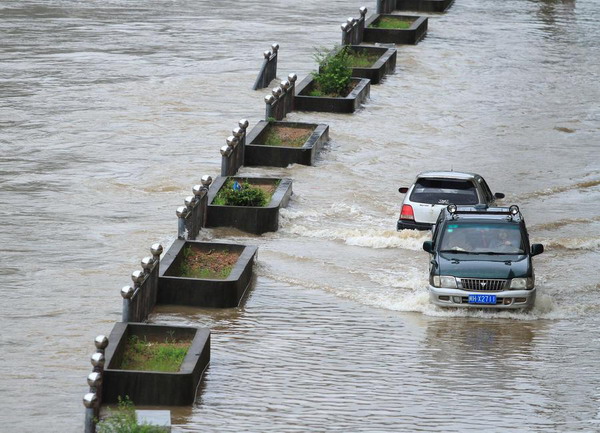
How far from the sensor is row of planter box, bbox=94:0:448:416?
16.5 m

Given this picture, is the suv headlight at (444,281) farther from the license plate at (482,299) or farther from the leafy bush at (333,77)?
the leafy bush at (333,77)

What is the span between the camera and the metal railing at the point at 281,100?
110 feet

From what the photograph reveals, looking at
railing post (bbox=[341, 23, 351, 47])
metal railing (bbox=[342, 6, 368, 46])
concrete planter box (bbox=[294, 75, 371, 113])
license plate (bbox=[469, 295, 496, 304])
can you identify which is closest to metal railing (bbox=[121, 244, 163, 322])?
license plate (bbox=[469, 295, 496, 304])

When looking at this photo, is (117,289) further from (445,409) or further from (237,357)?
(445,409)

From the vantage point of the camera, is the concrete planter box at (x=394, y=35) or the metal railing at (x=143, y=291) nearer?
the metal railing at (x=143, y=291)

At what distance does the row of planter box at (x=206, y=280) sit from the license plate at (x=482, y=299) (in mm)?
3613

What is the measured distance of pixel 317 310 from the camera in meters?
21.1

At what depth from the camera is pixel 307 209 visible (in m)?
27.6

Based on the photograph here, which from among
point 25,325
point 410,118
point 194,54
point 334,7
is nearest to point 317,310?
point 25,325

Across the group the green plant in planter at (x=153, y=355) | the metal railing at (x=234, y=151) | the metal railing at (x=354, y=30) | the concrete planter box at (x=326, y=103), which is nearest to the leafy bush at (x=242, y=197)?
the metal railing at (x=234, y=151)

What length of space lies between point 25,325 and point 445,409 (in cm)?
666

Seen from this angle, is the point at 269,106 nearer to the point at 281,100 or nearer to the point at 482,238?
the point at 281,100

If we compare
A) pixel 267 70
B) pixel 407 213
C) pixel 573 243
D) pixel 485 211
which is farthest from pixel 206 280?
pixel 267 70

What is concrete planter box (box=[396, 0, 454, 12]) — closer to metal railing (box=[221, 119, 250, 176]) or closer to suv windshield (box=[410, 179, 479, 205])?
metal railing (box=[221, 119, 250, 176])
